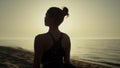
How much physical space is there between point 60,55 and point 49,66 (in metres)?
0.28

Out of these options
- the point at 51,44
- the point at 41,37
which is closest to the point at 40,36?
the point at 41,37

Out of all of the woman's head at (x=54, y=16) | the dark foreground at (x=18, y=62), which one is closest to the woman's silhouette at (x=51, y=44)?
the woman's head at (x=54, y=16)

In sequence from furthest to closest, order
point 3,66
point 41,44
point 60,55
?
point 3,66, point 60,55, point 41,44

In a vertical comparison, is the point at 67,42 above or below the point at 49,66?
above

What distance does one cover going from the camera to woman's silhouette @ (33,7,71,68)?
378 centimetres

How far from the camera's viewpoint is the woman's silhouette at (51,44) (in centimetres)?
378

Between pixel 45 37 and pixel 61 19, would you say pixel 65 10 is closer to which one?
pixel 61 19

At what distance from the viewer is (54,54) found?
13.0ft

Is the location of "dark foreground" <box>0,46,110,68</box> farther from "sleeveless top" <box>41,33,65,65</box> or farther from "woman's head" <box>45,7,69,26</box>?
"woman's head" <box>45,7,69,26</box>

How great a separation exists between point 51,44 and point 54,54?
0.60ft

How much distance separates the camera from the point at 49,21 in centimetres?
389

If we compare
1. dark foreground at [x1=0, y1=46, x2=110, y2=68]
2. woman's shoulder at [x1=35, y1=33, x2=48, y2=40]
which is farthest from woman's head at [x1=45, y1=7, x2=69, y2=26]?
dark foreground at [x1=0, y1=46, x2=110, y2=68]

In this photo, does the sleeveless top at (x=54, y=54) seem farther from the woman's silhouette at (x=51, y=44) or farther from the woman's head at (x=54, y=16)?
the woman's head at (x=54, y=16)

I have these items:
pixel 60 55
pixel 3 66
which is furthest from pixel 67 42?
pixel 3 66
